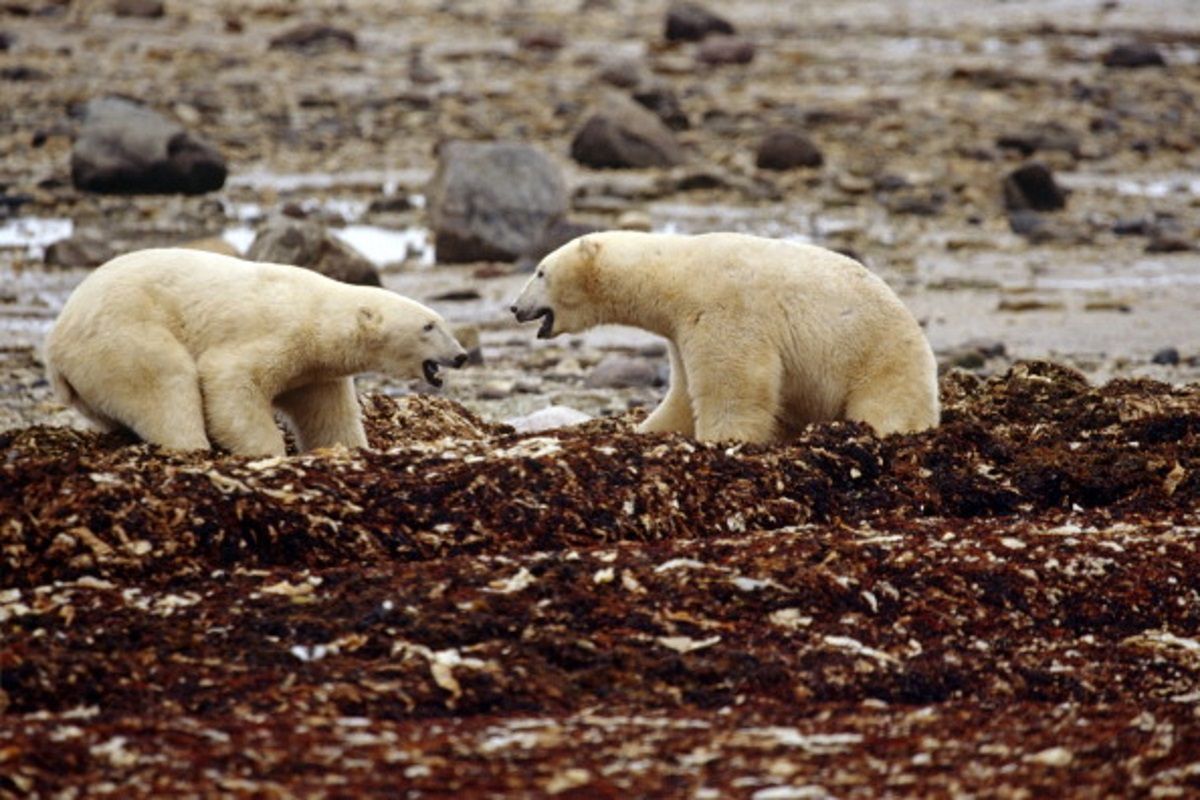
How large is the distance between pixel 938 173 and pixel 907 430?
1235 centimetres

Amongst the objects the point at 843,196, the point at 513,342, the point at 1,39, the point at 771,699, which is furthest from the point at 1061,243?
the point at 1,39

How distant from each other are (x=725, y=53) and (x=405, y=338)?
764 inches

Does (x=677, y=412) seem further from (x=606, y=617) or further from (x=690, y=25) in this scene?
(x=690, y=25)

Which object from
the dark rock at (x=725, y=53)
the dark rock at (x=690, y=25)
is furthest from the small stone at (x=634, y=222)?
the dark rock at (x=690, y=25)

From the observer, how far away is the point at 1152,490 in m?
6.74

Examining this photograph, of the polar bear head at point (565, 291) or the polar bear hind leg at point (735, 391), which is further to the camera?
the polar bear head at point (565, 291)

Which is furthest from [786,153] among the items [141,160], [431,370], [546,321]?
[431,370]

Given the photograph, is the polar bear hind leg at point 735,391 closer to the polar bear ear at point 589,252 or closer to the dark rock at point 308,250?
the polar bear ear at point 589,252

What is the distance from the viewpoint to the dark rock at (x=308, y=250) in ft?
41.3

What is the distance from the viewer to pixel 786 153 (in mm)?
18984

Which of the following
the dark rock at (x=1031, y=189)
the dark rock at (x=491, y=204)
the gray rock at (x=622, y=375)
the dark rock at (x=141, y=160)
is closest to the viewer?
the gray rock at (x=622, y=375)

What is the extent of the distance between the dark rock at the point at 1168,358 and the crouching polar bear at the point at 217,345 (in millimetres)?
6321

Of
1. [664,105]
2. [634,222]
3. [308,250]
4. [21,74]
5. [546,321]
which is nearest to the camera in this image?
[546,321]

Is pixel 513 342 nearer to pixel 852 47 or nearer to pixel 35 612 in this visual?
pixel 35 612
